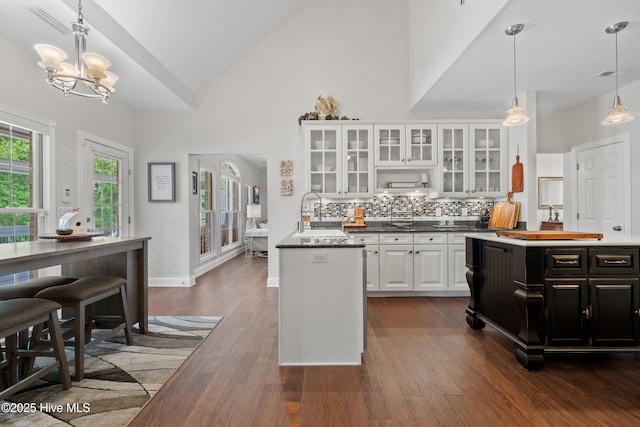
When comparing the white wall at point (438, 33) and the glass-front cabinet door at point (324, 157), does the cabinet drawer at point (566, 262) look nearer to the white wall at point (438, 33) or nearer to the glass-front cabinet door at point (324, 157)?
the white wall at point (438, 33)

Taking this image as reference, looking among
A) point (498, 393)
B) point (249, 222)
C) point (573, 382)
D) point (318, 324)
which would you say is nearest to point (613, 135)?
point (573, 382)

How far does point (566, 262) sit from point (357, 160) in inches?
111

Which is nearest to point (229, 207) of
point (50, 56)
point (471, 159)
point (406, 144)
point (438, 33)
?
point (406, 144)

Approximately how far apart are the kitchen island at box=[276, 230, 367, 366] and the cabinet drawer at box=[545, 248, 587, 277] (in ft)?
4.24

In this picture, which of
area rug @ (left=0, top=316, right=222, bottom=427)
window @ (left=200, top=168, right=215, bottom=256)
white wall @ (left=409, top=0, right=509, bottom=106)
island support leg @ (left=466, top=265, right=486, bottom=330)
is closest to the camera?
area rug @ (left=0, top=316, right=222, bottom=427)

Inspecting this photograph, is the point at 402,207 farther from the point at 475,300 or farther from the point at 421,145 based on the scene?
the point at 475,300

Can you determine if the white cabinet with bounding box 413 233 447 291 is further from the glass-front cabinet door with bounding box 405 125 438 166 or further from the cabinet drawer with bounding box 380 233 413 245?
the glass-front cabinet door with bounding box 405 125 438 166

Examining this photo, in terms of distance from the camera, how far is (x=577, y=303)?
2369mm

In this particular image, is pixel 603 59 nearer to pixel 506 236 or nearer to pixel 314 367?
pixel 506 236

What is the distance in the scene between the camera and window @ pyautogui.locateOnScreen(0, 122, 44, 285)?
118 inches

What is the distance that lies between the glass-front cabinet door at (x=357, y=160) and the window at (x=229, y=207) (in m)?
4.00

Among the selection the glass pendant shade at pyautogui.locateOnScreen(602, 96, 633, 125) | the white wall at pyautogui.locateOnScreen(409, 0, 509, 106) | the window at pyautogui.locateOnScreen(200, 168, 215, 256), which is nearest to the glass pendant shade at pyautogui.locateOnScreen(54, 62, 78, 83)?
the white wall at pyautogui.locateOnScreen(409, 0, 509, 106)

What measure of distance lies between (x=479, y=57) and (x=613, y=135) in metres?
2.30

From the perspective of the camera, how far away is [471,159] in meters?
4.62
